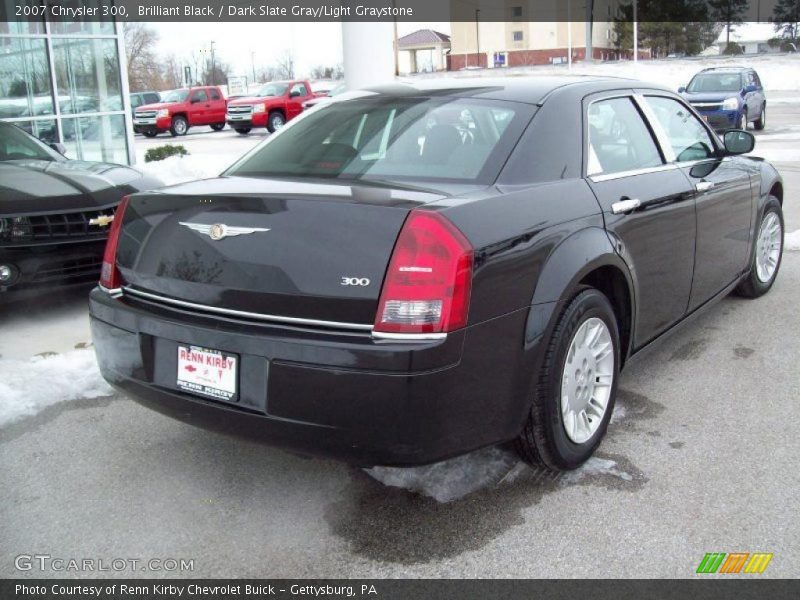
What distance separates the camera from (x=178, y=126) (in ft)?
104

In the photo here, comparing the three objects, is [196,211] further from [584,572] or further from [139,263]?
[584,572]

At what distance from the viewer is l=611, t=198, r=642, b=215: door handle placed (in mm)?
3539

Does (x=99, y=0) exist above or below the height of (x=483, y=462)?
above

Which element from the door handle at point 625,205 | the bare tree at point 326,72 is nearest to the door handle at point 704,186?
the door handle at point 625,205

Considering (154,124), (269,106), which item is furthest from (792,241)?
(154,124)

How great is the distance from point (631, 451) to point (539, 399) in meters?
0.74

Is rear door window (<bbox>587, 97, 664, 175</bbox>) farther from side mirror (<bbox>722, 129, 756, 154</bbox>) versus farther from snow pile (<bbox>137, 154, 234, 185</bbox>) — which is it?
snow pile (<bbox>137, 154, 234, 185</bbox>)

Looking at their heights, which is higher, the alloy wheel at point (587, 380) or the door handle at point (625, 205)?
the door handle at point (625, 205)

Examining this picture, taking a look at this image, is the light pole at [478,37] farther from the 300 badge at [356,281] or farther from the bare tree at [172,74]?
the 300 badge at [356,281]

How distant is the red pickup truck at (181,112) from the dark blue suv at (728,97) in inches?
731

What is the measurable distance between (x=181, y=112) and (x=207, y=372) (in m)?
30.6

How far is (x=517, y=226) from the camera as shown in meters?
2.93

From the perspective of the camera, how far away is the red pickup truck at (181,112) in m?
30.8

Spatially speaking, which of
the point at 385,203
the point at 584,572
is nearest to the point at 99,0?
the point at 385,203
